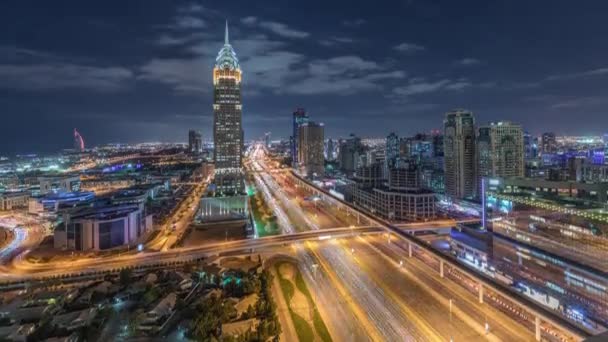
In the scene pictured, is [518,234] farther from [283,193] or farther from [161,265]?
[283,193]

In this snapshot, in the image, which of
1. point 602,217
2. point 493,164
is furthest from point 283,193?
point 602,217

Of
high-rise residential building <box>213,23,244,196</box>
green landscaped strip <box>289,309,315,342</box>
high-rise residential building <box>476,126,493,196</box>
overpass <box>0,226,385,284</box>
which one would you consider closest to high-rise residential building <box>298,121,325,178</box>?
high-rise residential building <box>213,23,244,196</box>

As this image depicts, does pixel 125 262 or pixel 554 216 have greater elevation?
A: pixel 554 216

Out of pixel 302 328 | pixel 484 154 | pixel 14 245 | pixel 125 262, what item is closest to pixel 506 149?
pixel 484 154

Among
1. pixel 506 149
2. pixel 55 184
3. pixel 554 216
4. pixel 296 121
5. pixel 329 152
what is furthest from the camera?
pixel 329 152

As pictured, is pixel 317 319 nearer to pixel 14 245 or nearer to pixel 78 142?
pixel 14 245

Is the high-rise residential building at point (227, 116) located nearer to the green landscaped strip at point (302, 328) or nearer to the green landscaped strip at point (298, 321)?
the green landscaped strip at point (298, 321)

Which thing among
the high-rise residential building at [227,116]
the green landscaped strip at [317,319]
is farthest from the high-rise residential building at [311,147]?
the green landscaped strip at [317,319]
